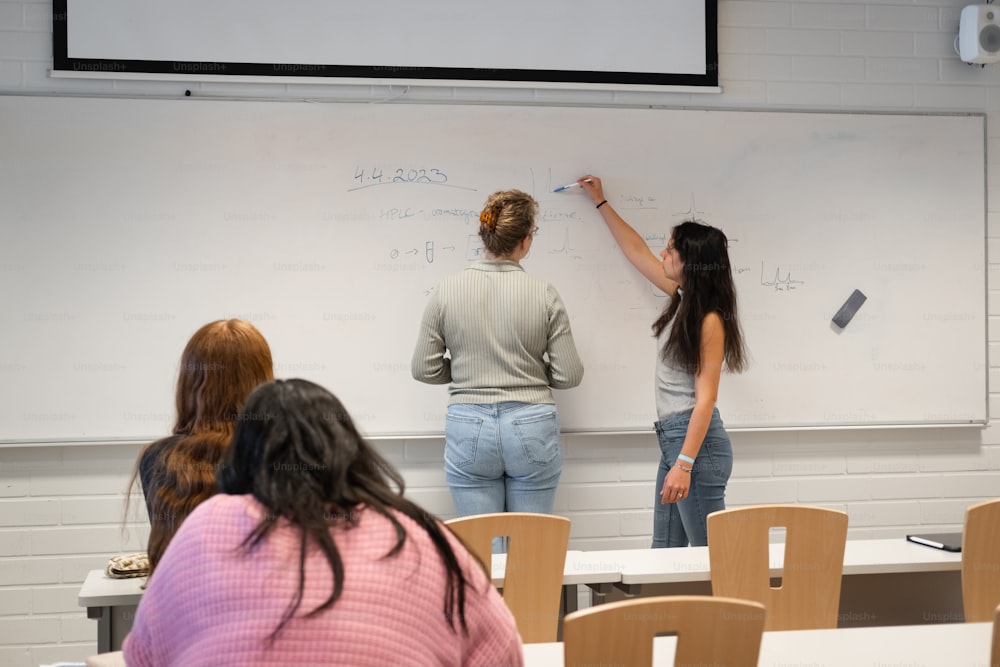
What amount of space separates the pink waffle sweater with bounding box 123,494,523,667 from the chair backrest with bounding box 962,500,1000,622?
4.77ft

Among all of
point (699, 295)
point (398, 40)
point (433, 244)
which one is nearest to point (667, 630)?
point (699, 295)

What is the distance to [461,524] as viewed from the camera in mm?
2119

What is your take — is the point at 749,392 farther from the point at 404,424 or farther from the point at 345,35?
the point at 345,35

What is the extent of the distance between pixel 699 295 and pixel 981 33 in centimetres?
177

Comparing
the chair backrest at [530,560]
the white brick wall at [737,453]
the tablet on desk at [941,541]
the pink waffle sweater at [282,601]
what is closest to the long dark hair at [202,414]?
the chair backrest at [530,560]

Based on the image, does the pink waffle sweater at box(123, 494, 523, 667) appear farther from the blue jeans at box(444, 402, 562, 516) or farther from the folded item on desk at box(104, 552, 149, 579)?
the blue jeans at box(444, 402, 562, 516)

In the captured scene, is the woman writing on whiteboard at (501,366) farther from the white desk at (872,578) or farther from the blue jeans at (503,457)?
the white desk at (872,578)

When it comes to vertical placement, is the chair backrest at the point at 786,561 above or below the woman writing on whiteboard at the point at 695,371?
below

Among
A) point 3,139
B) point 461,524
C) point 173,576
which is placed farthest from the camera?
point 3,139

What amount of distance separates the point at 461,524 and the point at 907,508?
238 centimetres

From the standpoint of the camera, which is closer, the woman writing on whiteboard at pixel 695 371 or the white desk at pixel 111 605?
the white desk at pixel 111 605

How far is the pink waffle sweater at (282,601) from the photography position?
1.13 metres

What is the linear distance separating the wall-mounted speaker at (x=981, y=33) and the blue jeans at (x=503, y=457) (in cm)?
223

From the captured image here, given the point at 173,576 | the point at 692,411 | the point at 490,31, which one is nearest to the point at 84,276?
the point at 490,31
